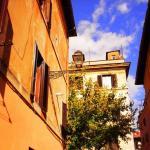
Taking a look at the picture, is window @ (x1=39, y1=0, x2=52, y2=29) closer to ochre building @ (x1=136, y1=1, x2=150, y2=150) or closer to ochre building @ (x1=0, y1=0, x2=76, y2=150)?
ochre building @ (x1=0, y1=0, x2=76, y2=150)

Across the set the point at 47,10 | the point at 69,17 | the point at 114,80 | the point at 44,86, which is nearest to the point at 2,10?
the point at 44,86

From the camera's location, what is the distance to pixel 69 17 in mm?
15117

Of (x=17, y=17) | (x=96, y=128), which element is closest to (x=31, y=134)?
(x=17, y=17)

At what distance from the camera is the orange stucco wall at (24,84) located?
5668mm

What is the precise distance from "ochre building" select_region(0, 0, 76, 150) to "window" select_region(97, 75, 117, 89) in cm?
1793

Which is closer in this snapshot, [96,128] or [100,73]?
[96,128]

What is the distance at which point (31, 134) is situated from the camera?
7195 millimetres

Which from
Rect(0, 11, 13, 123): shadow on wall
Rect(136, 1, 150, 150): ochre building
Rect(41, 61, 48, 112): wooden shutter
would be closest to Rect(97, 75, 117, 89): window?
Rect(136, 1, 150, 150): ochre building

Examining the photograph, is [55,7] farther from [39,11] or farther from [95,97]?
[95,97]

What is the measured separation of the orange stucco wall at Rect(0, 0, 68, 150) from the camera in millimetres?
5668

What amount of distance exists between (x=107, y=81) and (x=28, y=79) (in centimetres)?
2334

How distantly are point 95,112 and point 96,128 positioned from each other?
112cm

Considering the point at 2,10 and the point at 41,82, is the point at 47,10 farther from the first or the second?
the point at 2,10

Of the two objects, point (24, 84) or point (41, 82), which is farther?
point (41, 82)
